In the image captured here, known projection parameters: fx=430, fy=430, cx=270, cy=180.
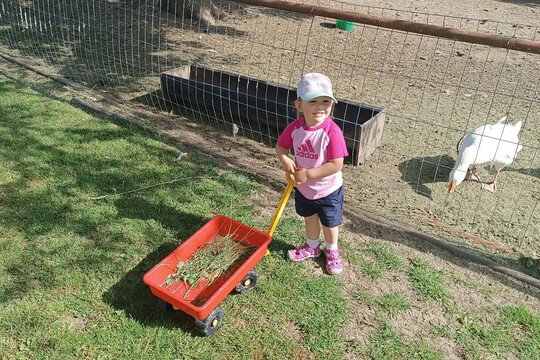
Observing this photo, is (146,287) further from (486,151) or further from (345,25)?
(345,25)

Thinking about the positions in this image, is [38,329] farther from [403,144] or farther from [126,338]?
[403,144]

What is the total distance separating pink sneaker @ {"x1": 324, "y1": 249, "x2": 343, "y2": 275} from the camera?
337 centimetres

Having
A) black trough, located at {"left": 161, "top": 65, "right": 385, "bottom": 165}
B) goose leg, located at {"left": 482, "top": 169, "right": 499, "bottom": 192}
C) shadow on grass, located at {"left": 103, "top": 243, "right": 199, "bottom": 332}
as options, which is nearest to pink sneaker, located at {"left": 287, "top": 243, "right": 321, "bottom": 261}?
shadow on grass, located at {"left": 103, "top": 243, "right": 199, "bottom": 332}

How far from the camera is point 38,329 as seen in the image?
2.79m

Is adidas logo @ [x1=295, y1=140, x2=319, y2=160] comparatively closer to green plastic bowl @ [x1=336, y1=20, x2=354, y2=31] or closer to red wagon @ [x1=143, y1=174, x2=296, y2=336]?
red wagon @ [x1=143, y1=174, x2=296, y2=336]

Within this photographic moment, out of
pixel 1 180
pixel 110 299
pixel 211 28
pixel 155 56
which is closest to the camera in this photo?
pixel 110 299

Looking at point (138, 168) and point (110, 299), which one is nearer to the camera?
point (110, 299)

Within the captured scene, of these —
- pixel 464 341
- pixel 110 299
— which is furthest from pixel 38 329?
pixel 464 341

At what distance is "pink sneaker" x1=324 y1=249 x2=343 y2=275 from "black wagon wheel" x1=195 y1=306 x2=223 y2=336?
3.21ft

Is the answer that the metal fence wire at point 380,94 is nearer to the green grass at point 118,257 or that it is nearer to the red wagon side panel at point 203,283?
the green grass at point 118,257

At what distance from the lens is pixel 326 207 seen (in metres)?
3.13

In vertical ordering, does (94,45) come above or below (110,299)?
above

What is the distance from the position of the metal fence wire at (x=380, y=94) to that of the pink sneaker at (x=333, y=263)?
3.29 ft

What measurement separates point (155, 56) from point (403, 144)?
507 cm
